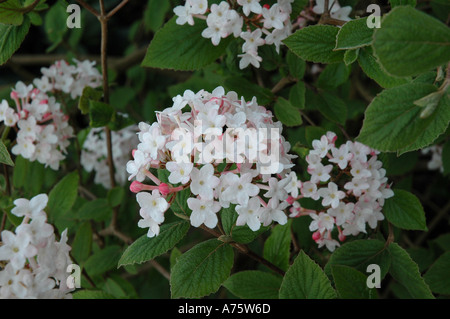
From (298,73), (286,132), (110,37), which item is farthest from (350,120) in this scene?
(110,37)

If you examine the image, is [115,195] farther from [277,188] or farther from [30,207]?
[277,188]

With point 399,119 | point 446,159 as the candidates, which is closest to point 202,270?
point 399,119

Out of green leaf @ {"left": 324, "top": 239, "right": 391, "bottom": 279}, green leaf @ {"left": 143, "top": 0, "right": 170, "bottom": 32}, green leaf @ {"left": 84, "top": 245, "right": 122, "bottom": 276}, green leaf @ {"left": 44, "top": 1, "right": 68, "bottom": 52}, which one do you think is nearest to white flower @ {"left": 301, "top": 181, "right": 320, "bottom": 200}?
green leaf @ {"left": 324, "top": 239, "right": 391, "bottom": 279}

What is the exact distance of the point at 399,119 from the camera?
70 centimetres

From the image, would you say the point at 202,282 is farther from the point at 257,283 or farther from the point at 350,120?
the point at 350,120

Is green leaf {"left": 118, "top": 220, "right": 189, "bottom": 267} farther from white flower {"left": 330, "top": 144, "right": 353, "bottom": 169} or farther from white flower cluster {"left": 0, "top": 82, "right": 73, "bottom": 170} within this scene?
white flower cluster {"left": 0, "top": 82, "right": 73, "bottom": 170}

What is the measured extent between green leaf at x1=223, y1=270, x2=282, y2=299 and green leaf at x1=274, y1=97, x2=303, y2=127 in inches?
13.2

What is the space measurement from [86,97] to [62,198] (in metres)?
0.25

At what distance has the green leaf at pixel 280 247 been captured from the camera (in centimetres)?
108

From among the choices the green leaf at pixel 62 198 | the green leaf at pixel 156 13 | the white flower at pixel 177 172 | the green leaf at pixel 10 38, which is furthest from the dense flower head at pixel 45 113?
the white flower at pixel 177 172

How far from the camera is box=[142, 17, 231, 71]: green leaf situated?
112 centimetres
